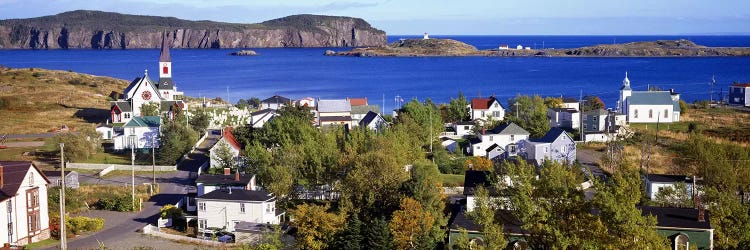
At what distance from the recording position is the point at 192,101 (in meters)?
62.9

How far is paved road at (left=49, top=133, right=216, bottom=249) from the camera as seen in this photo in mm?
23172

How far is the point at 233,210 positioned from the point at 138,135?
54.4ft

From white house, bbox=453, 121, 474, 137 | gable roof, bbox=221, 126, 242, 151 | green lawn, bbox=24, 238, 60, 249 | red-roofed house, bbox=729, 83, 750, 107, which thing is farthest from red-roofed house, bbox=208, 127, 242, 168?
red-roofed house, bbox=729, 83, 750, 107

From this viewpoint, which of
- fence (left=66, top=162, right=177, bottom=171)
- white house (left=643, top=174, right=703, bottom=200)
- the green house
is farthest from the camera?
fence (left=66, top=162, right=177, bottom=171)

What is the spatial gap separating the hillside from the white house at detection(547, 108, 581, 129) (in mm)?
27365

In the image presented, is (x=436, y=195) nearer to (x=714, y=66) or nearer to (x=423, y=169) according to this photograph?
(x=423, y=169)

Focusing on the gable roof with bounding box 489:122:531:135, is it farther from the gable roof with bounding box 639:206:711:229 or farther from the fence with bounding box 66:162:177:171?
the gable roof with bounding box 639:206:711:229

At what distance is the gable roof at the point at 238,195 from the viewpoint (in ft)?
81.3

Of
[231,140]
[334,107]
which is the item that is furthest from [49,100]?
[231,140]

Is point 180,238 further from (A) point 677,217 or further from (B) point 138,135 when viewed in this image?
(B) point 138,135

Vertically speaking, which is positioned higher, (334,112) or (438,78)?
(438,78)

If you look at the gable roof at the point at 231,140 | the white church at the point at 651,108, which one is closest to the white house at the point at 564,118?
the white church at the point at 651,108

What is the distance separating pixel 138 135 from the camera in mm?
39625

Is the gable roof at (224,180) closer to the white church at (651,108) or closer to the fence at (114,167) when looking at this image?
the fence at (114,167)
